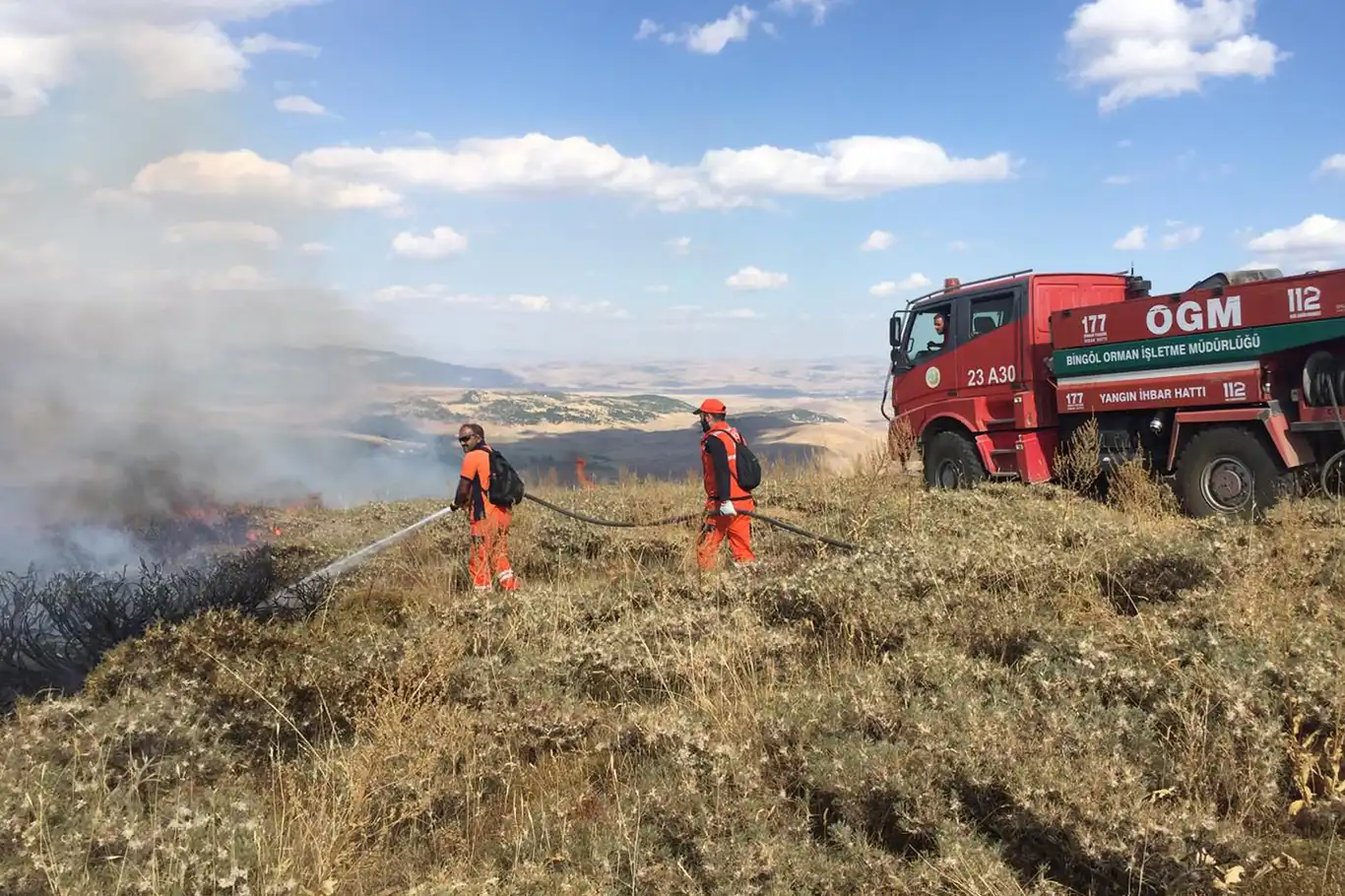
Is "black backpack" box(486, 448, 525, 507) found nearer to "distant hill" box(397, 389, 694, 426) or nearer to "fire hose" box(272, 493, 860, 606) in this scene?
"fire hose" box(272, 493, 860, 606)

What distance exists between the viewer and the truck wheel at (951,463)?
11008 mm

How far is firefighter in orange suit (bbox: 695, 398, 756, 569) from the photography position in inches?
314

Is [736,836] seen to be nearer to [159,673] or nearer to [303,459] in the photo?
[159,673]

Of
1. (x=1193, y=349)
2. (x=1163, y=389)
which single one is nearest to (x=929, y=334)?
(x=1163, y=389)

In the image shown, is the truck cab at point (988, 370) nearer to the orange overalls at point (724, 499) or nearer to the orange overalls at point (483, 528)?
the orange overalls at point (724, 499)

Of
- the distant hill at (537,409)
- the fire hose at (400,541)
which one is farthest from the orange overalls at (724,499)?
the distant hill at (537,409)

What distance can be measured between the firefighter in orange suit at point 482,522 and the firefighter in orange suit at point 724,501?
5.67 feet

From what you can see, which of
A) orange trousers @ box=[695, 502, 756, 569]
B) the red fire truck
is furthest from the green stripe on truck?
orange trousers @ box=[695, 502, 756, 569]

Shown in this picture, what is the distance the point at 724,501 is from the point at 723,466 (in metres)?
0.31

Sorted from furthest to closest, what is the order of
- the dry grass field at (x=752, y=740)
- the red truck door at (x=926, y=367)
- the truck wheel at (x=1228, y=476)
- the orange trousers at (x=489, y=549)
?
the red truck door at (x=926, y=367)
the truck wheel at (x=1228, y=476)
the orange trousers at (x=489, y=549)
the dry grass field at (x=752, y=740)

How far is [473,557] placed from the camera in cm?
779

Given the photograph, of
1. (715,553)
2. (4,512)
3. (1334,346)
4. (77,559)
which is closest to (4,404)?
(4,512)

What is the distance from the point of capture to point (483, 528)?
7930mm

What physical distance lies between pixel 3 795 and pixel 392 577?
491 centimetres
